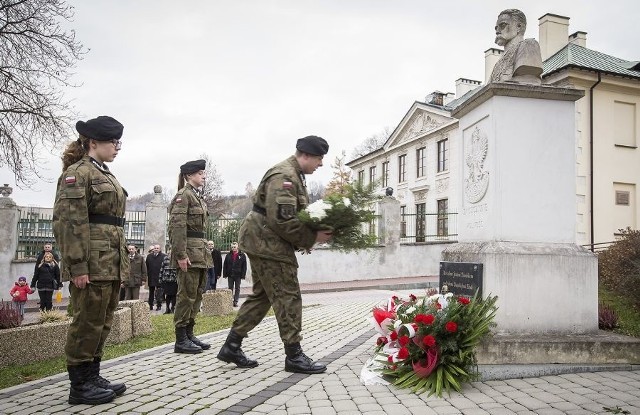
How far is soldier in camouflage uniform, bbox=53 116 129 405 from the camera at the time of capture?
4.07m

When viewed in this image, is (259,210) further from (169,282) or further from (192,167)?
(169,282)

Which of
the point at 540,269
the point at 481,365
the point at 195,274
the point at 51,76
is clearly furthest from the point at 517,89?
the point at 51,76

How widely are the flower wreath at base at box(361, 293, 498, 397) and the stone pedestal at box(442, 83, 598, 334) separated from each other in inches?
18.1

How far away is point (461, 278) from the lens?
5461mm

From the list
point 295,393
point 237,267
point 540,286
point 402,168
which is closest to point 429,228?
point 237,267

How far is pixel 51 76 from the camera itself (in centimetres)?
1606

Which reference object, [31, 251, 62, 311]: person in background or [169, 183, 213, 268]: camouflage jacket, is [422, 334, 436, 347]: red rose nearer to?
[169, 183, 213, 268]: camouflage jacket

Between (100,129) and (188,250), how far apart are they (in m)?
2.35

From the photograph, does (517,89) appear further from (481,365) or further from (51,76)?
(51,76)

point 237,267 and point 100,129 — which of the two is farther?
point 237,267

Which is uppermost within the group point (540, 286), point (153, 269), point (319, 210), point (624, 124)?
point (624, 124)

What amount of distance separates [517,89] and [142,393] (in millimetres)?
4641

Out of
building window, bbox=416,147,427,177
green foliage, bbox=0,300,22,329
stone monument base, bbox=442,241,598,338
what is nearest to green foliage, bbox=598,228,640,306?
stone monument base, bbox=442,241,598,338

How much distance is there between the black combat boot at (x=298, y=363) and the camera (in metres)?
4.89
